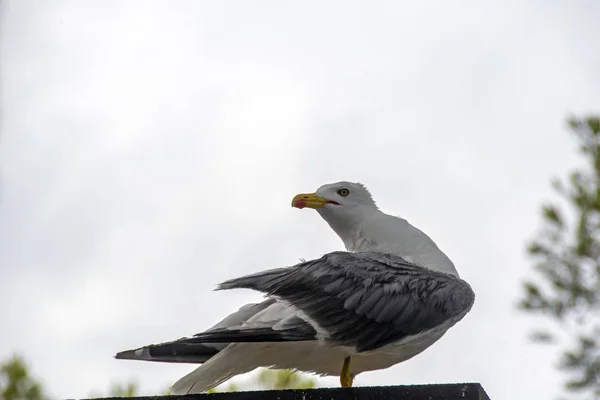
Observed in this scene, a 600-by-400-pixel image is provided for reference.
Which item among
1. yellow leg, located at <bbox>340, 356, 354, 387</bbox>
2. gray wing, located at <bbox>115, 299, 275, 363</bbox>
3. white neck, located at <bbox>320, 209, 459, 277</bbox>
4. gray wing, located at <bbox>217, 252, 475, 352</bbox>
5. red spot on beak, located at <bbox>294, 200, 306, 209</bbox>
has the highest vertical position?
red spot on beak, located at <bbox>294, 200, 306, 209</bbox>

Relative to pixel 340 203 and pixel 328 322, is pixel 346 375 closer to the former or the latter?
pixel 328 322

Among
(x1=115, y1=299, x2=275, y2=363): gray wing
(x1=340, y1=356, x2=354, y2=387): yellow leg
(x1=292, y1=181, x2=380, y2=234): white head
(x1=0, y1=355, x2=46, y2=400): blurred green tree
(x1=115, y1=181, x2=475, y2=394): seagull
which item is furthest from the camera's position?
(x1=0, y1=355, x2=46, y2=400): blurred green tree

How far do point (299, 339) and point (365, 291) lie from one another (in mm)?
388

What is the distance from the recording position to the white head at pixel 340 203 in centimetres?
483

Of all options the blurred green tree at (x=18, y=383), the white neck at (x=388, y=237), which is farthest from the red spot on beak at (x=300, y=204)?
the blurred green tree at (x=18, y=383)

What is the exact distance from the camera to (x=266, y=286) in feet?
12.7

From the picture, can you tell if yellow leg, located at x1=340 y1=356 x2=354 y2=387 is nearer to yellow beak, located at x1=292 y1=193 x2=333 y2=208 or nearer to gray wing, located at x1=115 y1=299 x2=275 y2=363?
gray wing, located at x1=115 y1=299 x2=275 y2=363

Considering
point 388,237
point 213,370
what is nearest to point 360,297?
point 213,370

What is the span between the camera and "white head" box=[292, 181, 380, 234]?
4.83m

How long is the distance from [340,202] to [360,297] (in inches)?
41.9

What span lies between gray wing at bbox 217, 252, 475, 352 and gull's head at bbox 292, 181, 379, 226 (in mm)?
782

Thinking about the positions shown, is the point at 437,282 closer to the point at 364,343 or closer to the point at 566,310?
the point at 364,343

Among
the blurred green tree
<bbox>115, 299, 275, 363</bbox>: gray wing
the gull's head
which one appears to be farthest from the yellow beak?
the blurred green tree

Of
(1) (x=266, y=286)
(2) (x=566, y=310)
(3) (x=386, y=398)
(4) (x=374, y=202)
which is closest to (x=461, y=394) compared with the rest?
(3) (x=386, y=398)
